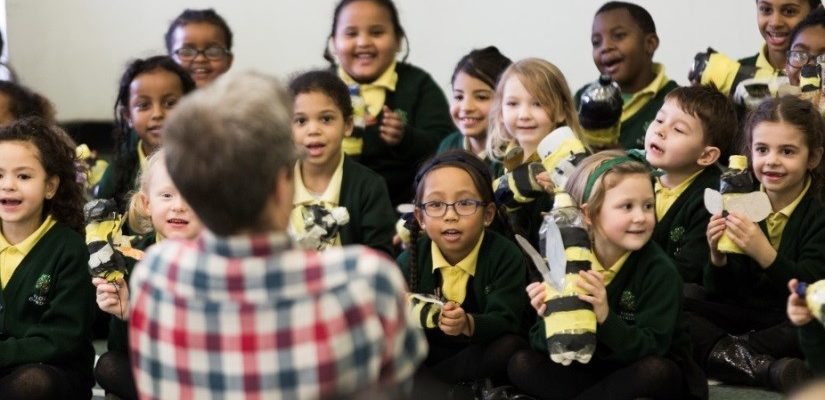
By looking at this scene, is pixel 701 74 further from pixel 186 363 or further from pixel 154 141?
pixel 186 363

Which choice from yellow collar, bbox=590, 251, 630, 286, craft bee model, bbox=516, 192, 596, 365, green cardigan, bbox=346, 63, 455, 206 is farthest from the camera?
green cardigan, bbox=346, 63, 455, 206

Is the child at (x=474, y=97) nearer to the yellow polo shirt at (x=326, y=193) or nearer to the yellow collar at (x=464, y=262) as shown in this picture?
the yellow polo shirt at (x=326, y=193)

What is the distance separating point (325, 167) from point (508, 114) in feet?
1.75

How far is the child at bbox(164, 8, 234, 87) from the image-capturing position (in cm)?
472

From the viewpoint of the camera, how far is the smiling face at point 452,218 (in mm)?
3355

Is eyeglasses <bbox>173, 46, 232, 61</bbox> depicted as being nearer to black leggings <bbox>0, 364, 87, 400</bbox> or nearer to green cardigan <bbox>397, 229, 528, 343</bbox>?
green cardigan <bbox>397, 229, 528, 343</bbox>

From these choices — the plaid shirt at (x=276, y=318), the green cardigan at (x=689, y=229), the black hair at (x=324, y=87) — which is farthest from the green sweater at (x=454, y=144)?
the plaid shirt at (x=276, y=318)

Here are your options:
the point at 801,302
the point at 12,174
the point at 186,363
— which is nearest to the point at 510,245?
the point at 801,302

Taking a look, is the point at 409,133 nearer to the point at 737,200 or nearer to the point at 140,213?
the point at 140,213

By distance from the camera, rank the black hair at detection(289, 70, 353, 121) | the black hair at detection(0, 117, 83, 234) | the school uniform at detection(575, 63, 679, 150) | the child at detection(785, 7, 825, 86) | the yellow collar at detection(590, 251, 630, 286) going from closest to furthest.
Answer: the yellow collar at detection(590, 251, 630, 286) < the black hair at detection(0, 117, 83, 234) < the black hair at detection(289, 70, 353, 121) < the child at detection(785, 7, 825, 86) < the school uniform at detection(575, 63, 679, 150)

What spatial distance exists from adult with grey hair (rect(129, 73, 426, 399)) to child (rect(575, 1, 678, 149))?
8.01 ft

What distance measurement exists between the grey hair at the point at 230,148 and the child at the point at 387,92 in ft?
7.77

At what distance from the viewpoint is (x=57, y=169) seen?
3395mm

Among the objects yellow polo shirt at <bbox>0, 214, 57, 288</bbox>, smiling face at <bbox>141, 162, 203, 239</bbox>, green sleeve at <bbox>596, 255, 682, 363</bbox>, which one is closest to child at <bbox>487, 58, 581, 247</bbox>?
green sleeve at <bbox>596, 255, 682, 363</bbox>
